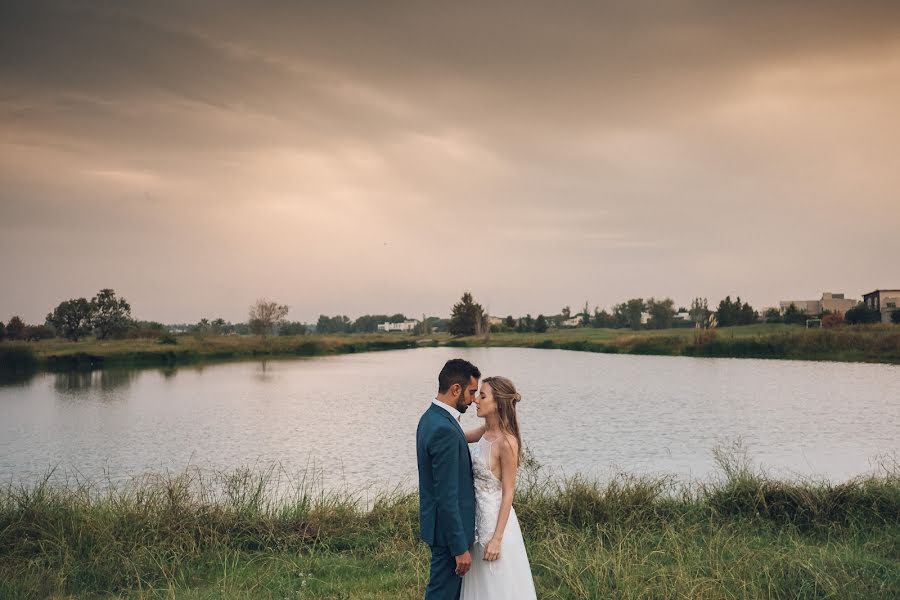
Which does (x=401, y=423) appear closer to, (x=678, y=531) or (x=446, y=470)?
(x=678, y=531)

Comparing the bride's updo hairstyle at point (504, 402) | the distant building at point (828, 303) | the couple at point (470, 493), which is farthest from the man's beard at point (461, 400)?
the distant building at point (828, 303)

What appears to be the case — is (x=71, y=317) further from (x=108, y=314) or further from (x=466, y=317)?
(x=466, y=317)

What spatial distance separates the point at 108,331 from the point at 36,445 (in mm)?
66102

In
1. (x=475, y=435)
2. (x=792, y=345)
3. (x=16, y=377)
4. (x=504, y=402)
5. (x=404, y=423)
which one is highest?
(x=504, y=402)

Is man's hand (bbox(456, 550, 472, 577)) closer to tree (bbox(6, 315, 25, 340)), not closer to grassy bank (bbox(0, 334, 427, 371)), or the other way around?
grassy bank (bbox(0, 334, 427, 371))

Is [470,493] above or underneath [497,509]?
above

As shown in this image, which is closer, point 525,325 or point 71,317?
point 71,317

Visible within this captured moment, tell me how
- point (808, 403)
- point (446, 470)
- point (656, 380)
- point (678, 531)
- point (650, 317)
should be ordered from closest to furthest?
point (446, 470)
point (678, 531)
point (808, 403)
point (656, 380)
point (650, 317)

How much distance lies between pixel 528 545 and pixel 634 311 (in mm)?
128522

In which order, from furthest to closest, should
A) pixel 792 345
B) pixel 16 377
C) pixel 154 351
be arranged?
pixel 154 351, pixel 792 345, pixel 16 377

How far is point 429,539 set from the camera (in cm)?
416

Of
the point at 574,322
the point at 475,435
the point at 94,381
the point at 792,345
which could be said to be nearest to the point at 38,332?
the point at 94,381

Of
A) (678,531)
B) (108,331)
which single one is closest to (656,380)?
(678,531)

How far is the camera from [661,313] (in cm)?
12975
